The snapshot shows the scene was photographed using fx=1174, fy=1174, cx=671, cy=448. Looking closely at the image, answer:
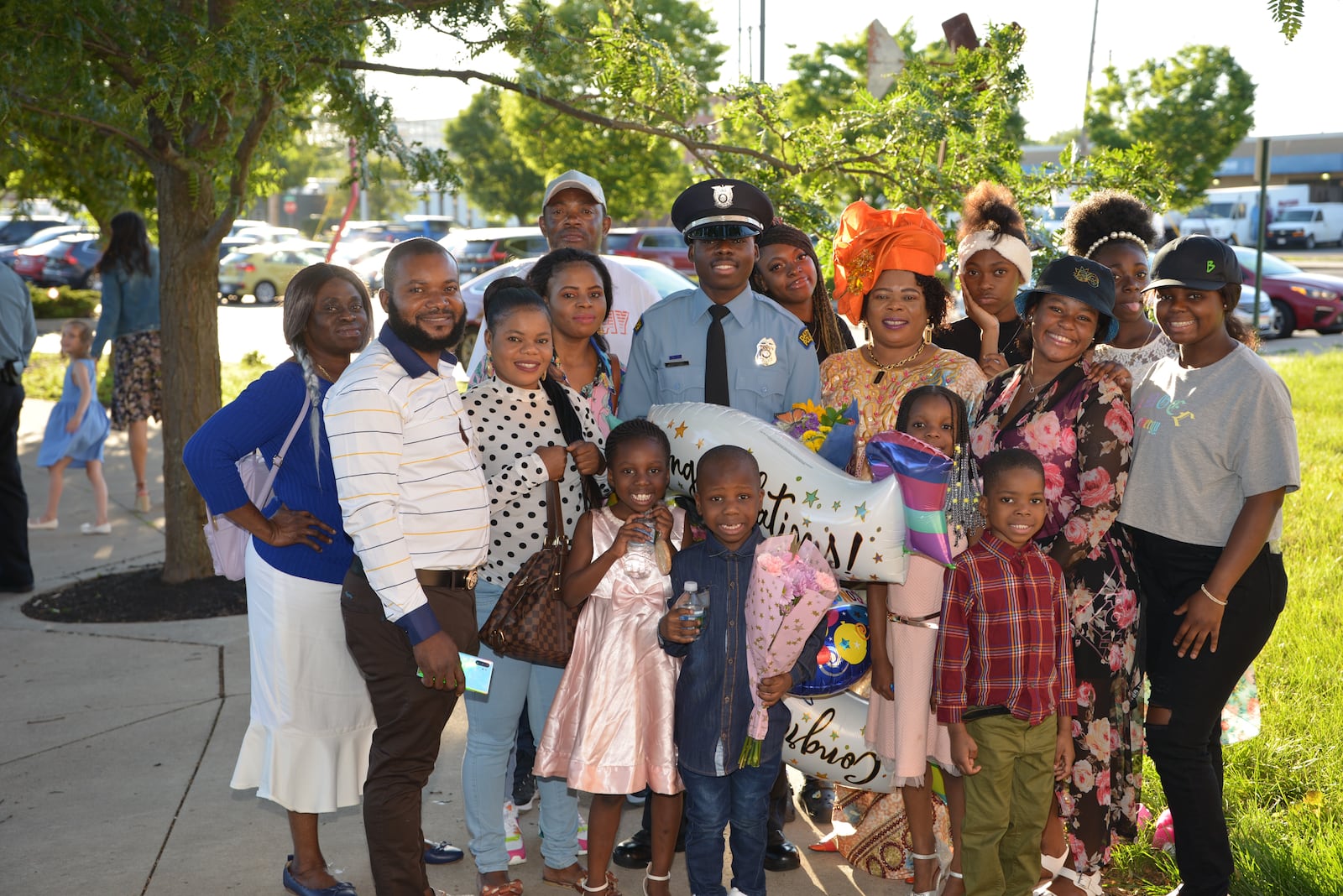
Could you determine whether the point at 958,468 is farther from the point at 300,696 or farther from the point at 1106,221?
the point at 300,696

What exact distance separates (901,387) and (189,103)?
11.9 ft

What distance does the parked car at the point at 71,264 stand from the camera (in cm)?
2798

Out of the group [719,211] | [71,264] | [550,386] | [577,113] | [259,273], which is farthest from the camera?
[71,264]

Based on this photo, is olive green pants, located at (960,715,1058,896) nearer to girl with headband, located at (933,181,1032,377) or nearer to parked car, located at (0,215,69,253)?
girl with headband, located at (933,181,1032,377)

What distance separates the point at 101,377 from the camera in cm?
1421

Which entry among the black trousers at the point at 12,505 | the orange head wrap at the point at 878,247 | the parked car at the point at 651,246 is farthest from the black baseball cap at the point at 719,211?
the parked car at the point at 651,246

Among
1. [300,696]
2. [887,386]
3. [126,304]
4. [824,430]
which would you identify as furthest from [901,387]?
[126,304]

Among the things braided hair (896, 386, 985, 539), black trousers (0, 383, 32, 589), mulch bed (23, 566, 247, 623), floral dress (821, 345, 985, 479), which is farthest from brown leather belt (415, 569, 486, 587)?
black trousers (0, 383, 32, 589)

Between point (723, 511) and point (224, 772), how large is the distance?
251 centimetres

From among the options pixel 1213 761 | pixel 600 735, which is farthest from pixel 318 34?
pixel 1213 761

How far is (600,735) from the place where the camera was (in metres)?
3.63

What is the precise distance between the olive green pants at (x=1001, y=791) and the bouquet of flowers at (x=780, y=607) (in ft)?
1.94

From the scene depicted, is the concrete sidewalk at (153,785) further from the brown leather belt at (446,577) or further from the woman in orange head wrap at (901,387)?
the brown leather belt at (446,577)

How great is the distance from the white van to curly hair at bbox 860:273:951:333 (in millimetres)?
42091
